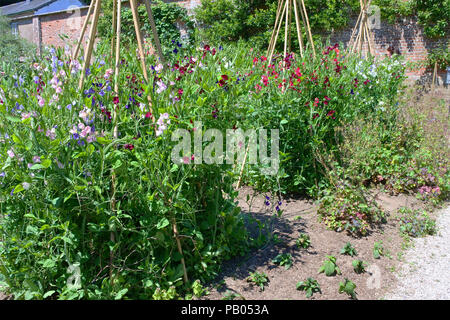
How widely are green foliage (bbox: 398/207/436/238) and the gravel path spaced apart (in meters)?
0.05

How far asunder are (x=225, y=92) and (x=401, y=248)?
1.78 metres

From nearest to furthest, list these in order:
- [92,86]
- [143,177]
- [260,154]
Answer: [143,177] → [92,86] → [260,154]

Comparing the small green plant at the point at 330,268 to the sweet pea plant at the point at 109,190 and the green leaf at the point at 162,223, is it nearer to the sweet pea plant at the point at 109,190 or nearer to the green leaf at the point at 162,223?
the sweet pea plant at the point at 109,190

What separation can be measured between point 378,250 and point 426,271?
32cm

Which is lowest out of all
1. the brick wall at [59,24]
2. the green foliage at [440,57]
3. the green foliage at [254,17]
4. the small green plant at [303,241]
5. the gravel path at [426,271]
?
the gravel path at [426,271]

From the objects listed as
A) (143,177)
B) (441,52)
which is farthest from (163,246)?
(441,52)

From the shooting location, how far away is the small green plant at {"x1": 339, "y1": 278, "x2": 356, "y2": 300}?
81.0 inches

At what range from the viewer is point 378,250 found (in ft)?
8.44

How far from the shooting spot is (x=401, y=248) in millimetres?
2703

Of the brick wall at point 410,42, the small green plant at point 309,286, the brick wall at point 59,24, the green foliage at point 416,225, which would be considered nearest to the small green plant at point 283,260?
the small green plant at point 309,286

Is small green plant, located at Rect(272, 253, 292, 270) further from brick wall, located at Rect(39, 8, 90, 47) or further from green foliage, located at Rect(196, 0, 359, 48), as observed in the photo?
brick wall, located at Rect(39, 8, 90, 47)

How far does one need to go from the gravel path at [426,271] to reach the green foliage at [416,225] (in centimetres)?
5

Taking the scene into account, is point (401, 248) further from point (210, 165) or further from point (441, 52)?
point (441, 52)

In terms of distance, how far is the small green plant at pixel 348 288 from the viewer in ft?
6.75
